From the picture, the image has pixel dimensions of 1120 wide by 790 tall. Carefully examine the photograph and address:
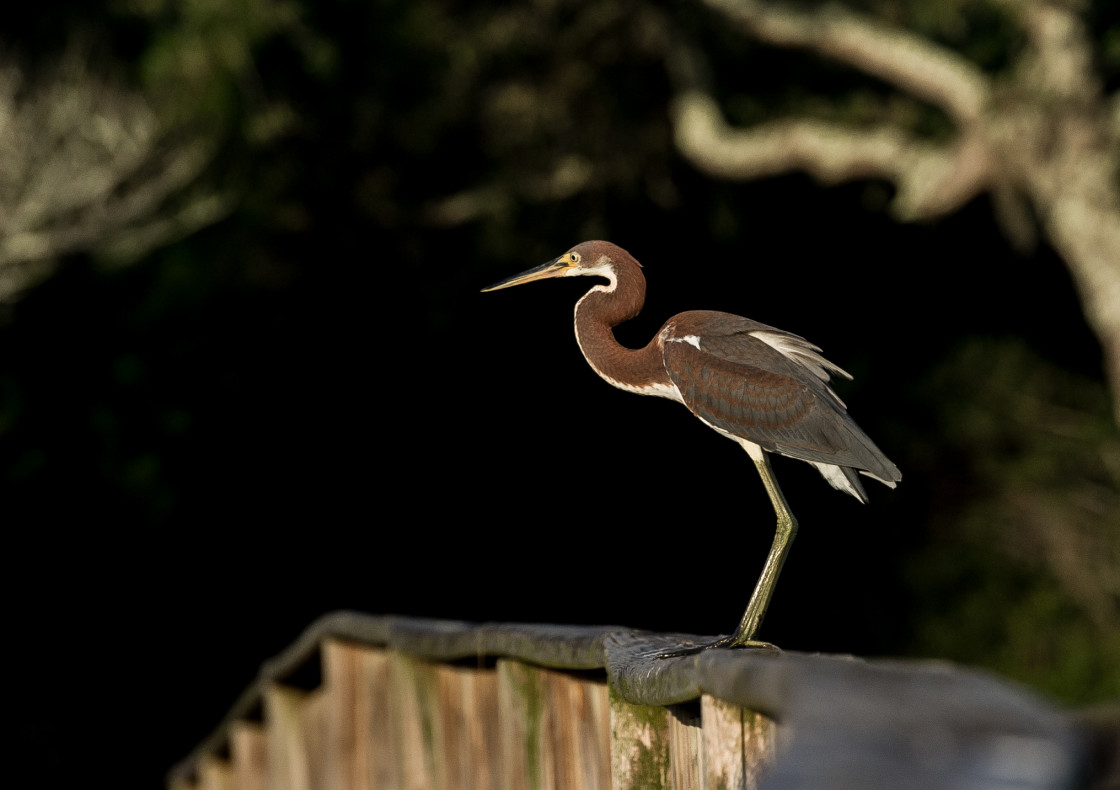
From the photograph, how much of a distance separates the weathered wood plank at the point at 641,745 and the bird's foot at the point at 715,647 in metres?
0.08

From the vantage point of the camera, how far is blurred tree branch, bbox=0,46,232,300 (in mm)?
7758

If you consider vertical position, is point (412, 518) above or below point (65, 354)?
below

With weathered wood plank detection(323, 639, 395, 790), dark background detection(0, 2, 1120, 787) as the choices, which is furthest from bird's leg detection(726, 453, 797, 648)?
dark background detection(0, 2, 1120, 787)

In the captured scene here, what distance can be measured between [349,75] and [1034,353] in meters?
5.57

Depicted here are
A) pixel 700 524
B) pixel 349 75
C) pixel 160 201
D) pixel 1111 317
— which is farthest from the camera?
pixel 700 524

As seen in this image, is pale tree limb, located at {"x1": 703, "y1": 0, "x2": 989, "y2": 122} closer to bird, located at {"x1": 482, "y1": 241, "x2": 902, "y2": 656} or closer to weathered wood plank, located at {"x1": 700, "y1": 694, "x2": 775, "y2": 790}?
bird, located at {"x1": 482, "y1": 241, "x2": 902, "y2": 656}

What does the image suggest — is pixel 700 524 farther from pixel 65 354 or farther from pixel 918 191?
pixel 65 354

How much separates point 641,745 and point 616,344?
58 cm

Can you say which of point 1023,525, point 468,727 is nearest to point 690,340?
point 468,727

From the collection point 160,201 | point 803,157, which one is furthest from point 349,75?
point 803,157

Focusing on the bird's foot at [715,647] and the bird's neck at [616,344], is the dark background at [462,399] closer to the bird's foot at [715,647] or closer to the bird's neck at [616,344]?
the bird's neck at [616,344]

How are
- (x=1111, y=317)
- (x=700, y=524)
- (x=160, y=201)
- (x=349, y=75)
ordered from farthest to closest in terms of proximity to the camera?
(x=700, y=524) → (x=349, y=75) → (x=160, y=201) → (x=1111, y=317)

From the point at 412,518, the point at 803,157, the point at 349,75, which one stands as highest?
the point at 349,75

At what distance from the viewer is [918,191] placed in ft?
27.7
